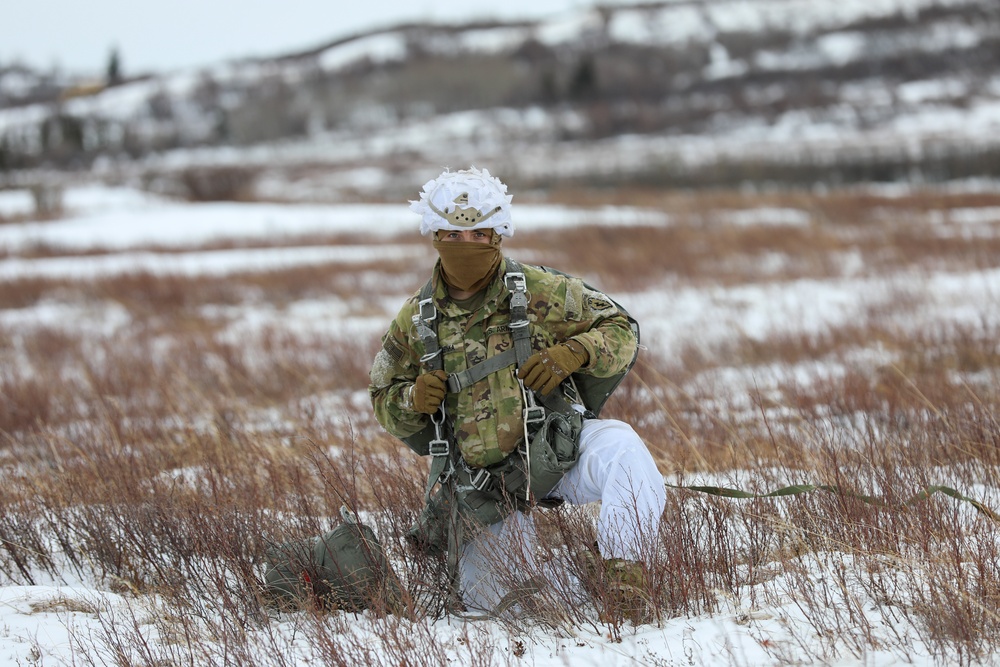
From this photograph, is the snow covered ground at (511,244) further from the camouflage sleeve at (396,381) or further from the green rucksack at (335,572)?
the camouflage sleeve at (396,381)

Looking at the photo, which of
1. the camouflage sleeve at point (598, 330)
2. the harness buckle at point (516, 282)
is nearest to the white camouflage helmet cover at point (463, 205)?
the harness buckle at point (516, 282)

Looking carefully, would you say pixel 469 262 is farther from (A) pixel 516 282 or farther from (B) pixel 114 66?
(B) pixel 114 66

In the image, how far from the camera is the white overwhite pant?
9.04 feet

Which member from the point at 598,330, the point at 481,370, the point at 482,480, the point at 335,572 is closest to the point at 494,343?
the point at 481,370

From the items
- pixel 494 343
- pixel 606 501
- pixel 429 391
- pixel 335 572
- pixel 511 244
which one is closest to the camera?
pixel 606 501

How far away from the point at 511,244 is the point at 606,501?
13252 millimetres

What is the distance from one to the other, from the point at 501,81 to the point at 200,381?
8726cm

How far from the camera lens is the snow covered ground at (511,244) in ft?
8.36

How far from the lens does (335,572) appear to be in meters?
3.14

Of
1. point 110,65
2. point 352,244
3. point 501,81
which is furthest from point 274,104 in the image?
point 352,244

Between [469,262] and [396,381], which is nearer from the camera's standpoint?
[469,262]

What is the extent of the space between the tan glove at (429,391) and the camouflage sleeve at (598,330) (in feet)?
1.65

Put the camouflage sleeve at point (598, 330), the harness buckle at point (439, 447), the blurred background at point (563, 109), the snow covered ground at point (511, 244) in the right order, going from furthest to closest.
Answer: the blurred background at point (563, 109), the harness buckle at point (439, 447), the camouflage sleeve at point (598, 330), the snow covered ground at point (511, 244)

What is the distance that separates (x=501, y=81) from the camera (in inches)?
3551
